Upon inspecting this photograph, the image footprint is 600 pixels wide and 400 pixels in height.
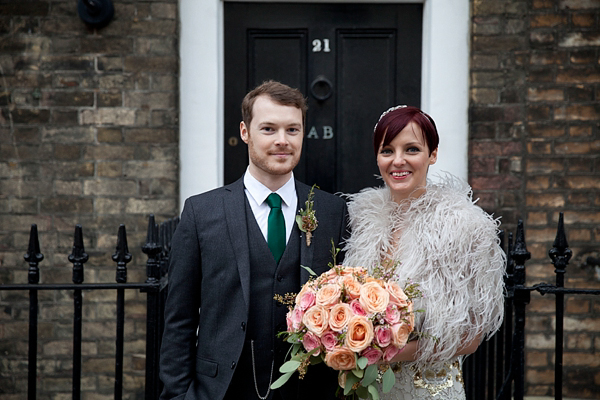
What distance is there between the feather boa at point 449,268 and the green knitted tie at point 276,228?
31 cm

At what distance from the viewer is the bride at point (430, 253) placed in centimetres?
211

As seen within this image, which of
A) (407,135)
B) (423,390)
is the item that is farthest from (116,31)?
(423,390)

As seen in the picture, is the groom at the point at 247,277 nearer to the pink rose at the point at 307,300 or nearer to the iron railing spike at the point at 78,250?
the pink rose at the point at 307,300

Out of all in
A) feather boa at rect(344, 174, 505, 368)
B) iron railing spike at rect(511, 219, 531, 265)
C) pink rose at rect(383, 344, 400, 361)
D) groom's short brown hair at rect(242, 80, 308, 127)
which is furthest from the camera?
iron railing spike at rect(511, 219, 531, 265)

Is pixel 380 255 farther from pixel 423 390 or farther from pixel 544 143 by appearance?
pixel 544 143

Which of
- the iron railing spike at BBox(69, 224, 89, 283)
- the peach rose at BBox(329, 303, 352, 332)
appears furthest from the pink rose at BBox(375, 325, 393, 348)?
the iron railing spike at BBox(69, 224, 89, 283)

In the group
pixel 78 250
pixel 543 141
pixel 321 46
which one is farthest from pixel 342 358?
pixel 321 46

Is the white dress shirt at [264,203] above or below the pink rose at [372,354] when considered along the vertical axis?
above

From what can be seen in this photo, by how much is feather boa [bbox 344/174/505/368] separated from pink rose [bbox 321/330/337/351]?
1.38ft

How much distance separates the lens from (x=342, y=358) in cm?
183

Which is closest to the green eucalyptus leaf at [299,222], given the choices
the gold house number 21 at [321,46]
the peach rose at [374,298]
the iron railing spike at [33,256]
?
the peach rose at [374,298]

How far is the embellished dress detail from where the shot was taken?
6.90ft

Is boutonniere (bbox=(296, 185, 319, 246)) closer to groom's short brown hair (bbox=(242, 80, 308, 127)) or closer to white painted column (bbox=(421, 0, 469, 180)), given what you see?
groom's short brown hair (bbox=(242, 80, 308, 127))

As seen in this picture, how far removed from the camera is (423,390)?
220 centimetres
